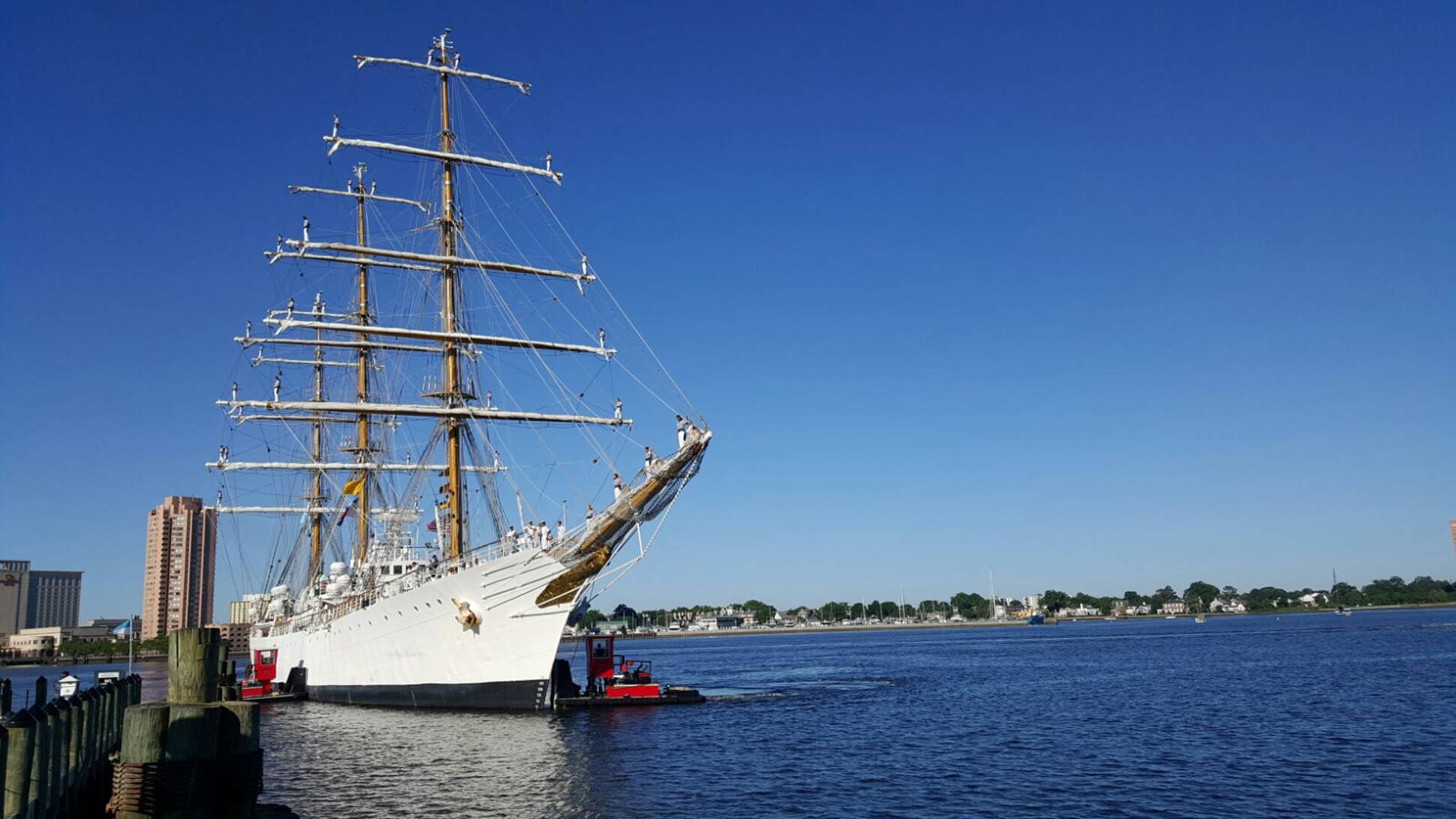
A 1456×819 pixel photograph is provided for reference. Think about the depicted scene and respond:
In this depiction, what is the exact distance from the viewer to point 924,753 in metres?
31.8

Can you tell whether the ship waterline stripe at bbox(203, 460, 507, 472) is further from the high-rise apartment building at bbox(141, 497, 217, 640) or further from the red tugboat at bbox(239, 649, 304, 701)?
the high-rise apartment building at bbox(141, 497, 217, 640)

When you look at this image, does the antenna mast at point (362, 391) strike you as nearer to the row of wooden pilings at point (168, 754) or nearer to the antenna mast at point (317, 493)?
the antenna mast at point (317, 493)

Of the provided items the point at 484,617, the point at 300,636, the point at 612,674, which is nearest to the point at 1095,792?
the point at 484,617

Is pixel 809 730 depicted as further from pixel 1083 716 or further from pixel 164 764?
pixel 164 764

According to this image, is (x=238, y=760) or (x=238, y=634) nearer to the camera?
(x=238, y=760)

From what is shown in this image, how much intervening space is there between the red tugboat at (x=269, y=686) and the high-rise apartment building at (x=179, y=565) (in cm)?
12099

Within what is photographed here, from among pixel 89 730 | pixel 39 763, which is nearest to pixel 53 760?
pixel 39 763

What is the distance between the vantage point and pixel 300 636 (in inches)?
2329

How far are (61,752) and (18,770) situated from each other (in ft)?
9.09

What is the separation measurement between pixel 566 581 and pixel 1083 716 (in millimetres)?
20341

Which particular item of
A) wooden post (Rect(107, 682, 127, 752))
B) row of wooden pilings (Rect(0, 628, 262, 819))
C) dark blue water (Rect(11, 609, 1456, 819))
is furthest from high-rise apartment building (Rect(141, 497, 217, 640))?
row of wooden pilings (Rect(0, 628, 262, 819))

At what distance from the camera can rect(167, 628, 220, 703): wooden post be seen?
1238 cm

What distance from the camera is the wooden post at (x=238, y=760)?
494 inches

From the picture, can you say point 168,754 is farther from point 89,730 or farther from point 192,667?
point 89,730
